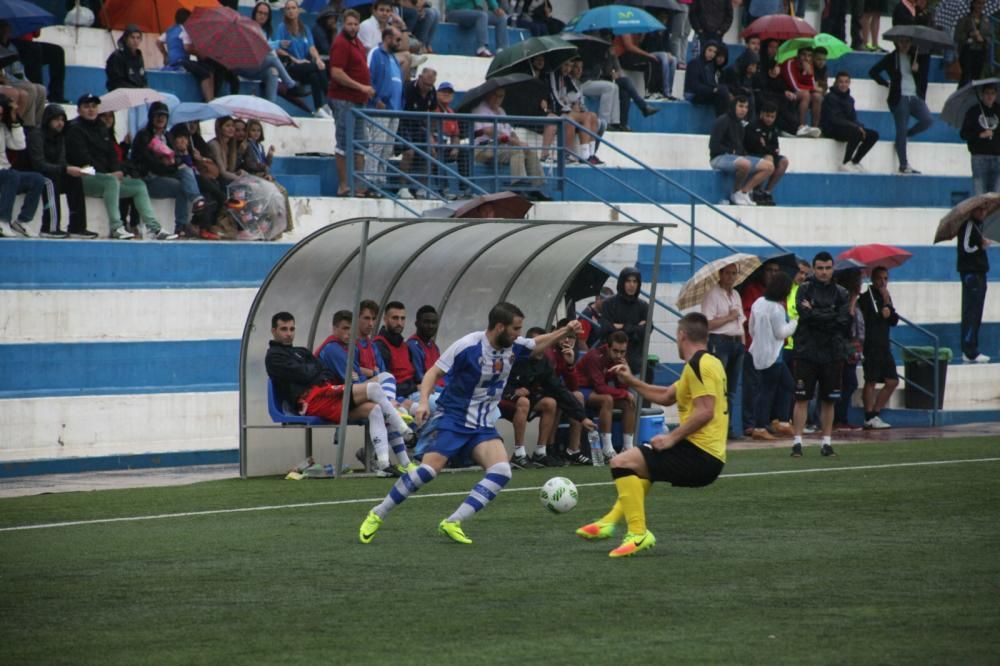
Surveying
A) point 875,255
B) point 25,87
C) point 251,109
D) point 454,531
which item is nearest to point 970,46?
point 875,255

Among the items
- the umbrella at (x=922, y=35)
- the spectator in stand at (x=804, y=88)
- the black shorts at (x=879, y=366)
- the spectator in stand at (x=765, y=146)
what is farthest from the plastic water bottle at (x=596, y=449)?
the umbrella at (x=922, y=35)

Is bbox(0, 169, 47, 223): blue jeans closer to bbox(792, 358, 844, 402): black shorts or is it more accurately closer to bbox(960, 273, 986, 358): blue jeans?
bbox(792, 358, 844, 402): black shorts

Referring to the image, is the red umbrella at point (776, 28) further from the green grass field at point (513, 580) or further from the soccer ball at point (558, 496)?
the soccer ball at point (558, 496)

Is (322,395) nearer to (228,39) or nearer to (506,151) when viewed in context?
(228,39)

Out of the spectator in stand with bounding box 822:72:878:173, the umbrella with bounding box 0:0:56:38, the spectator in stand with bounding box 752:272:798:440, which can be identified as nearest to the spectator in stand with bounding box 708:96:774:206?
the spectator in stand with bounding box 822:72:878:173

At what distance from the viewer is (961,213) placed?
24.0 metres

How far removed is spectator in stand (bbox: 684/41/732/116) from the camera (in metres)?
27.6

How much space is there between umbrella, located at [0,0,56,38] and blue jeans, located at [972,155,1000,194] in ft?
51.4

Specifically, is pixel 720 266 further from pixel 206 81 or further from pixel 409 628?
pixel 409 628

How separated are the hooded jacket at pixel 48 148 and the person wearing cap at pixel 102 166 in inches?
6.0

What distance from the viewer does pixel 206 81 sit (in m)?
22.7

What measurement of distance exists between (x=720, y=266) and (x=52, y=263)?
8.00 meters

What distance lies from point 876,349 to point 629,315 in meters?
4.72

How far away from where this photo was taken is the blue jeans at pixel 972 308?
24.5m
